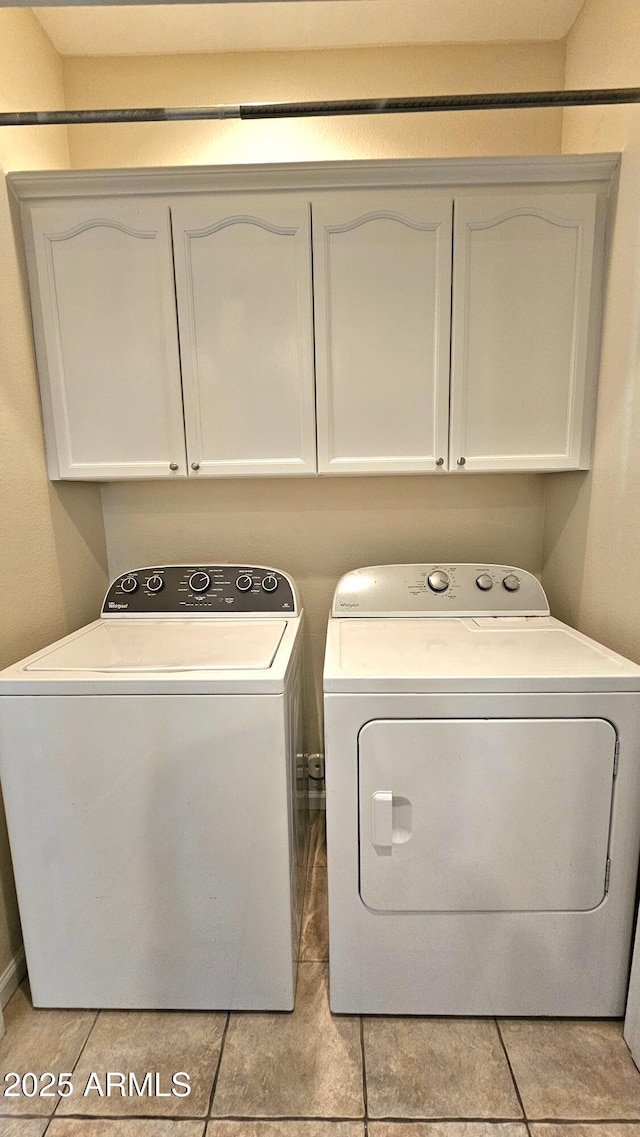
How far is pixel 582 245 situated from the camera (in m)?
1.57

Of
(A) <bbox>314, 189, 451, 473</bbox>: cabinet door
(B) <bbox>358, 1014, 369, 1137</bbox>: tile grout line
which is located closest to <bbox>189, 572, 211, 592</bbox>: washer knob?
(A) <bbox>314, 189, 451, 473</bbox>: cabinet door

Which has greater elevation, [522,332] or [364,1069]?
[522,332]

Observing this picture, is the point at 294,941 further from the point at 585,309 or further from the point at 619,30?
the point at 619,30

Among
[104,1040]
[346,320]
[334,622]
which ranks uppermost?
[346,320]

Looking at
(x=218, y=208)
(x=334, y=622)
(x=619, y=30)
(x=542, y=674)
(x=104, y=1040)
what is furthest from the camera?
(x=334, y=622)

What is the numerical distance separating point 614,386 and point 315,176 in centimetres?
106

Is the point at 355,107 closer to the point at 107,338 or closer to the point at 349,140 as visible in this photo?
the point at 349,140

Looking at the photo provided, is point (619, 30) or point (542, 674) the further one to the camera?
point (619, 30)

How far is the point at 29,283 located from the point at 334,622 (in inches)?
55.4

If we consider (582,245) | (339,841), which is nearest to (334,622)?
(339,841)

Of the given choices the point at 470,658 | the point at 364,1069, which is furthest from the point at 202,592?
the point at 364,1069

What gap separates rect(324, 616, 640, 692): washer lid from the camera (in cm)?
124

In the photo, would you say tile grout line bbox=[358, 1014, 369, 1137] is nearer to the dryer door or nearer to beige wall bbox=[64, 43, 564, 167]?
the dryer door

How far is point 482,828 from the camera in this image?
1.29m
